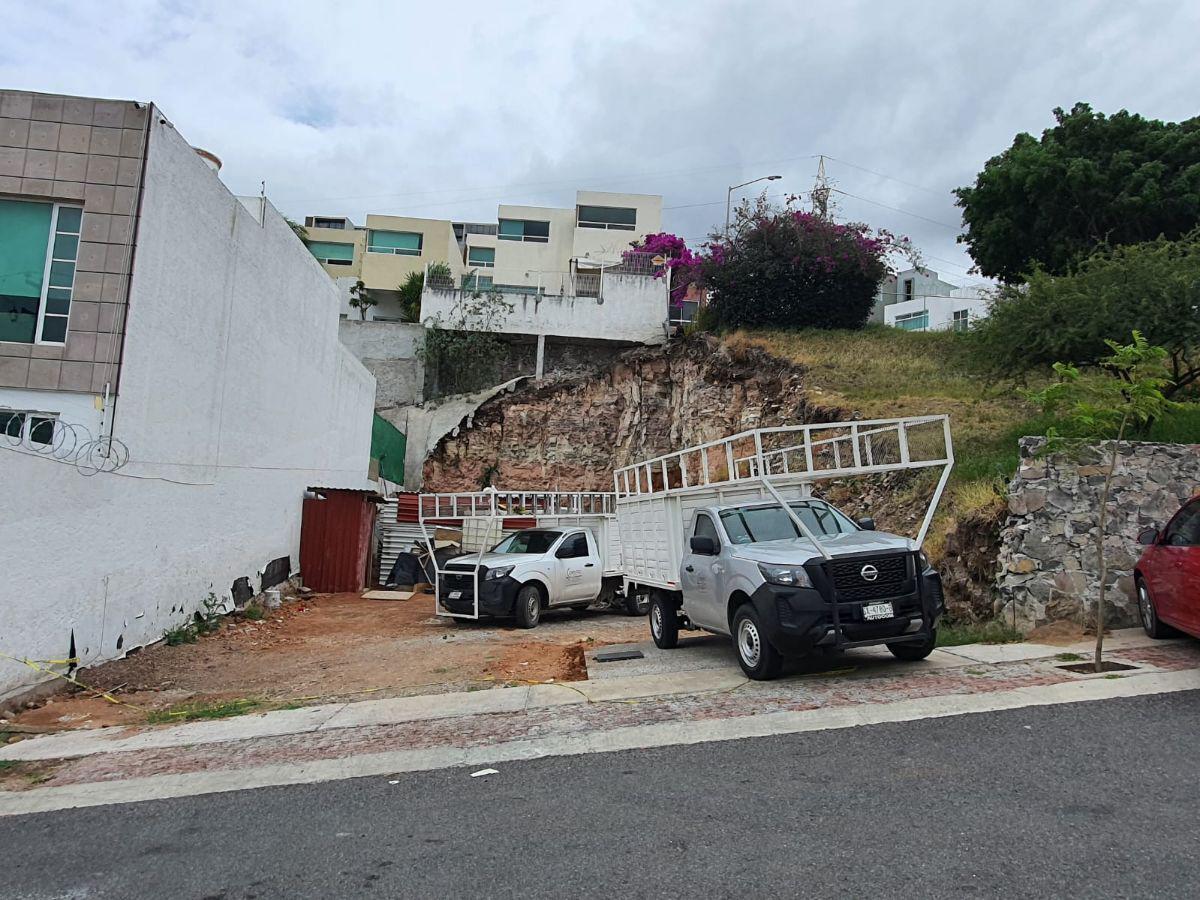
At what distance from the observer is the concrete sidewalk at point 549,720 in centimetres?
600

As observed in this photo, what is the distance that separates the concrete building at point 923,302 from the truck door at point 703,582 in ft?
118

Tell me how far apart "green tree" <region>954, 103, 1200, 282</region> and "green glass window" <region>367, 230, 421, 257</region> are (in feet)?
90.8

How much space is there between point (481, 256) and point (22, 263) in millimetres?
36399

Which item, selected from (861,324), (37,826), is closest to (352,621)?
(37,826)

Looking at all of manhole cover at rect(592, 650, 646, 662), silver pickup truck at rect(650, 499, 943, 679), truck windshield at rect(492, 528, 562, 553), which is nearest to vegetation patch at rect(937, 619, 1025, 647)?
silver pickup truck at rect(650, 499, 943, 679)

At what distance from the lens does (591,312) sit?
30.3 meters

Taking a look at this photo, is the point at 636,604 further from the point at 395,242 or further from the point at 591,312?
the point at 395,242

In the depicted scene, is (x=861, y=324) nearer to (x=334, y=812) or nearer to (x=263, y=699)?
(x=263, y=699)

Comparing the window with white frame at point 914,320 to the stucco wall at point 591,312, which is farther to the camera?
the window with white frame at point 914,320

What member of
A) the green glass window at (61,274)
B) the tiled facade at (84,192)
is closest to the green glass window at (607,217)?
the tiled facade at (84,192)

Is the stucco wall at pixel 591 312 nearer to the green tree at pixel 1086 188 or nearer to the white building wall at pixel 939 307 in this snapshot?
the green tree at pixel 1086 188

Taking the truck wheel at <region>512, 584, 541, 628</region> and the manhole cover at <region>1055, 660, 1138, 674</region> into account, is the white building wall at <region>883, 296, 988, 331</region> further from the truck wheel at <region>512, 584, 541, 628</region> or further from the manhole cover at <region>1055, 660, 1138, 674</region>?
the manhole cover at <region>1055, 660, 1138, 674</region>

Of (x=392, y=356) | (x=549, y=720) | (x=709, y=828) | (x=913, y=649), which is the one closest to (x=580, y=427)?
(x=392, y=356)

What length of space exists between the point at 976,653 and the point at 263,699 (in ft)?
25.1
